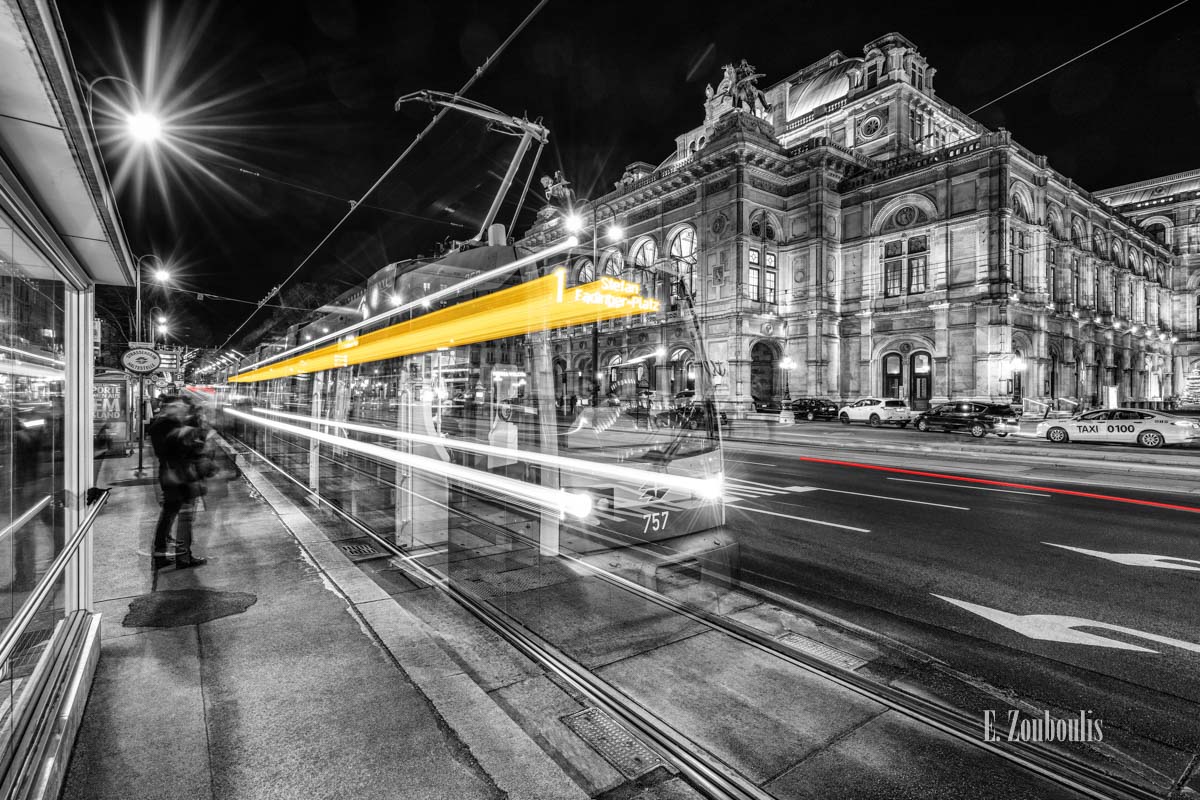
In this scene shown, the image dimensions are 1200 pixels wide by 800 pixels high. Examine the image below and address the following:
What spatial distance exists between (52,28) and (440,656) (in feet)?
11.5

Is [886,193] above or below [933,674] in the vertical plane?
above

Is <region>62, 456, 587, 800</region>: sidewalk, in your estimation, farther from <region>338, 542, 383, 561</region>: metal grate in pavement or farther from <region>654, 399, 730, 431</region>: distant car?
<region>654, 399, 730, 431</region>: distant car

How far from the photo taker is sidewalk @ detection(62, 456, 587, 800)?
259 cm

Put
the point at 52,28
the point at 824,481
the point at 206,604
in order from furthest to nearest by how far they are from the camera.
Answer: the point at 824,481 → the point at 206,604 → the point at 52,28

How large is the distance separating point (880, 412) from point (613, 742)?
32675mm

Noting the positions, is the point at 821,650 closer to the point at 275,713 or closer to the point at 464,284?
the point at 275,713

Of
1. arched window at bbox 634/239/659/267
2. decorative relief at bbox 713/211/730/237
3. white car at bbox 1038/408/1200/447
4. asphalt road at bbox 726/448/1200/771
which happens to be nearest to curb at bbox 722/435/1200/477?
white car at bbox 1038/408/1200/447

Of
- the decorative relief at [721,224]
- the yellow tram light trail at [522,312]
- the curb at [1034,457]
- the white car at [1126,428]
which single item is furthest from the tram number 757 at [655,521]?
the decorative relief at [721,224]

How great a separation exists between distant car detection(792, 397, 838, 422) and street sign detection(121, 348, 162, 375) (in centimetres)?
3162

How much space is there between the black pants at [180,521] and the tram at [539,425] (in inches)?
83.3

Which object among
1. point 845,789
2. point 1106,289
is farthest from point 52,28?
point 1106,289

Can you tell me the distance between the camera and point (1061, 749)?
2.96m

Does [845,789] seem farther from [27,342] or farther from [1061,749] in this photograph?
[27,342]

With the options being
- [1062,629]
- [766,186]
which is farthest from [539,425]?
[766,186]
